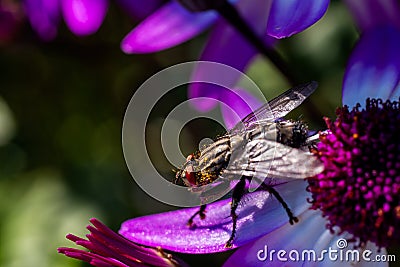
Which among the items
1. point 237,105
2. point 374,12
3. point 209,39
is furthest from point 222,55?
point 374,12

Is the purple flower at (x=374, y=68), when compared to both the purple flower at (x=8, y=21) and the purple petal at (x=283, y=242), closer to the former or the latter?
the purple petal at (x=283, y=242)

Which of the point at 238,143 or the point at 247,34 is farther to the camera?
the point at 247,34

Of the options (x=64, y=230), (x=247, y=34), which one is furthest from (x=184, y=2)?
(x=64, y=230)

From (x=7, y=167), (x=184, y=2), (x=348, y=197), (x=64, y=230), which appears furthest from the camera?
(x=7, y=167)

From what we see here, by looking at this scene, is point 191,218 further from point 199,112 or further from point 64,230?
point 64,230

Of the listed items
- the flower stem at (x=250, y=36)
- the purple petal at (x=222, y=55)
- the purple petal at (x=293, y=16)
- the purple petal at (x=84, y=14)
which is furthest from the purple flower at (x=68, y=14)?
the purple petal at (x=293, y=16)

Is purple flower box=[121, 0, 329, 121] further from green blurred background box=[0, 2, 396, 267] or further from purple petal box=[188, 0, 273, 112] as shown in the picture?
green blurred background box=[0, 2, 396, 267]
